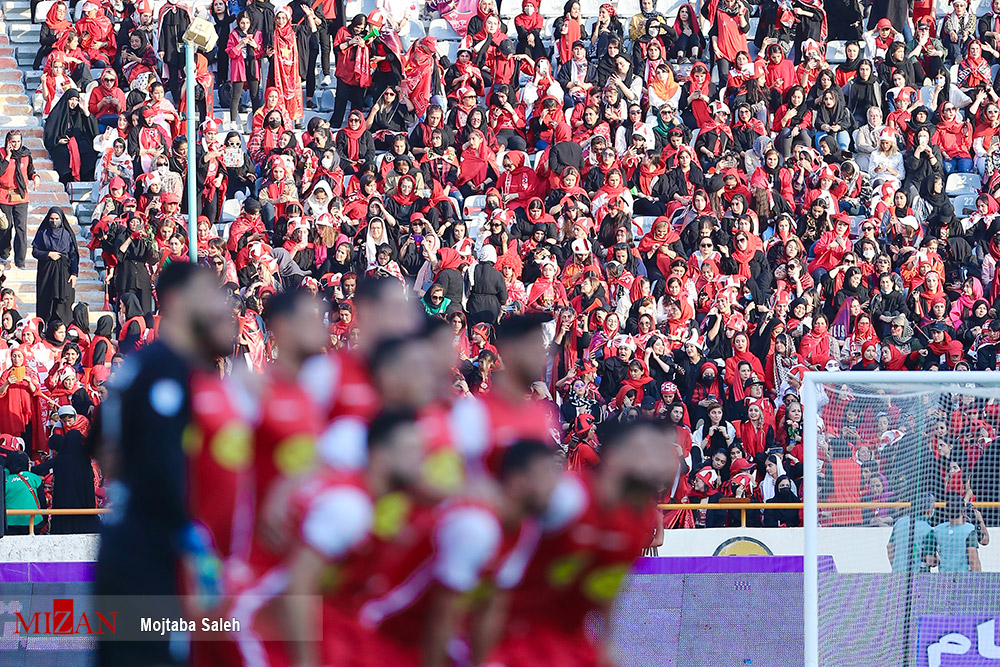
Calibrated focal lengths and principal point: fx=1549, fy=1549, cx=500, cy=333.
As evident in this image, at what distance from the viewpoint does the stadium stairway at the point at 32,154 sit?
1517 centimetres

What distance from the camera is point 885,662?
8.76 meters

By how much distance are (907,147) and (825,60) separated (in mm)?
1579

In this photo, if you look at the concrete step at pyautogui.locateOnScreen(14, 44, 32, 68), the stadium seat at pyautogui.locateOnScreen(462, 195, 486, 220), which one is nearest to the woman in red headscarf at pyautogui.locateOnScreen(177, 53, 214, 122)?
the concrete step at pyautogui.locateOnScreen(14, 44, 32, 68)

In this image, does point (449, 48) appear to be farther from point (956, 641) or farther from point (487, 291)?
point (956, 641)

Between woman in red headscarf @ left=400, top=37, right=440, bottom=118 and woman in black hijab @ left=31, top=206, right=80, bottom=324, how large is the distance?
153 inches

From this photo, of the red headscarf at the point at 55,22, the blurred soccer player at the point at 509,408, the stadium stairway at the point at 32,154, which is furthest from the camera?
the red headscarf at the point at 55,22

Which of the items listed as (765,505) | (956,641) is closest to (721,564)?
(765,505)

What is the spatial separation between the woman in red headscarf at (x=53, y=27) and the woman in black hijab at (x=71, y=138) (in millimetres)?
857

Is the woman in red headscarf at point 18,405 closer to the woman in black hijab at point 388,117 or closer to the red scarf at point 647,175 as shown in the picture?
the woman in black hijab at point 388,117

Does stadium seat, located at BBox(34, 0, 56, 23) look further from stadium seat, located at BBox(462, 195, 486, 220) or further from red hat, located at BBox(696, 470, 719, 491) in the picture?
→ red hat, located at BBox(696, 470, 719, 491)

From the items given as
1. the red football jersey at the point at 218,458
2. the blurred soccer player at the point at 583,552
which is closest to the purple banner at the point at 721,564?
the blurred soccer player at the point at 583,552

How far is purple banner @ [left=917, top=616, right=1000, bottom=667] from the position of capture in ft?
28.6

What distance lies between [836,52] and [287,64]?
6316 millimetres

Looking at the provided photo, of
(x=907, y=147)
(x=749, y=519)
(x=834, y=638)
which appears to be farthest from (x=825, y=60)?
(x=834, y=638)
